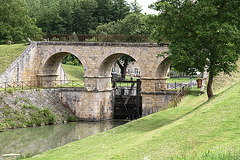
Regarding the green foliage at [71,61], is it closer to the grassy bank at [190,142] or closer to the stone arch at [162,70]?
the stone arch at [162,70]

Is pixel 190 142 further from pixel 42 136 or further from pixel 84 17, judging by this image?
pixel 84 17

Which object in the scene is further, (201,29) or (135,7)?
(135,7)

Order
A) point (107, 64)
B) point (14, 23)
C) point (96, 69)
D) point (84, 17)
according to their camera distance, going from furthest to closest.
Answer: point (84, 17) < point (14, 23) < point (107, 64) < point (96, 69)

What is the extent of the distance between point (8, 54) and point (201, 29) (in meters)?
24.1

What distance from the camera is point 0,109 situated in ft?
96.9

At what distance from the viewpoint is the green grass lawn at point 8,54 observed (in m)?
37.3

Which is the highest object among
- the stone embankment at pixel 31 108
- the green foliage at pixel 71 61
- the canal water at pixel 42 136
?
the green foliage at pixel 71 61

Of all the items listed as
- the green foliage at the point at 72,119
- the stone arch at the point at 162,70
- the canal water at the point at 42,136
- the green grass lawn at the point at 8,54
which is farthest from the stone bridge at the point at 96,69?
the canal water at the point at 42,136

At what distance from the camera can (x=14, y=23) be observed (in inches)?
2073

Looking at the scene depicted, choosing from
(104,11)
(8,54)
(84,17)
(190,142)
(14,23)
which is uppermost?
(104,11)

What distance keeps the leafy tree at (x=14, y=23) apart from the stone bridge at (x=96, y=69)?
12790mm

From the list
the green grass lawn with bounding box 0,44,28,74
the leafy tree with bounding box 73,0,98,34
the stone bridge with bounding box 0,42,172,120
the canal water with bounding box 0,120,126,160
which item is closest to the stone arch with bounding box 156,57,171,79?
the stone bridge with bounding box 0,42,172,120

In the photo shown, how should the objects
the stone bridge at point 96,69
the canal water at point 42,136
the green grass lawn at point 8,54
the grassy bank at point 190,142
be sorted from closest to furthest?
1. the grassy bank at point 190,142
2. the canal water at point 42,136
3. the stone bridge at point 96,69
4. the green grass lawn at point 8,54

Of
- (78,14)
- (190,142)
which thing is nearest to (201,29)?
(190,142)
